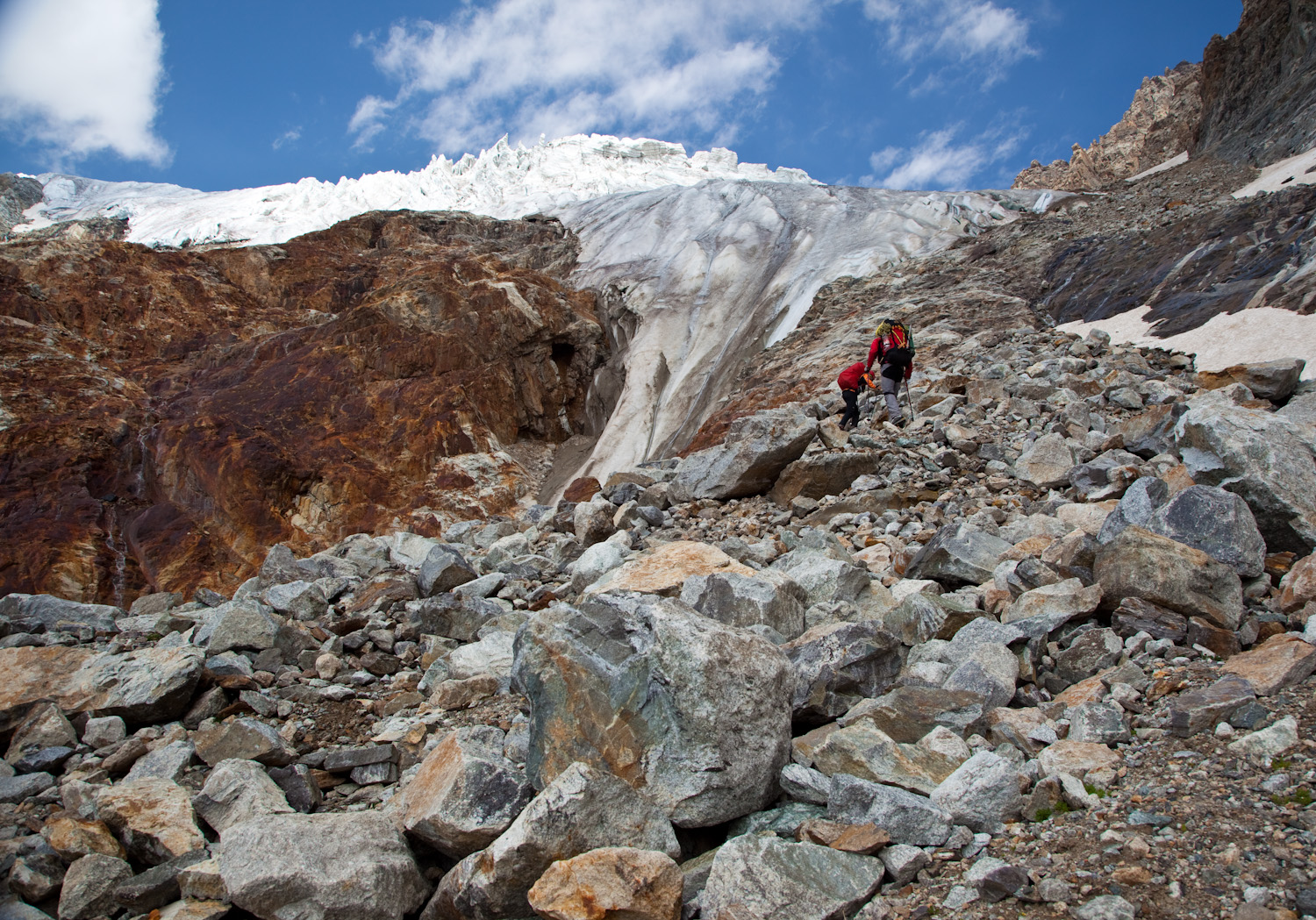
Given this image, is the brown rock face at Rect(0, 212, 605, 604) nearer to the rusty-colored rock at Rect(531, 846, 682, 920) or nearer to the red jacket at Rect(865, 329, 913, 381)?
the red jacket at Rect(865, 329, 913, 381)

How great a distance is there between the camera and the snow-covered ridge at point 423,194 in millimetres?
56562

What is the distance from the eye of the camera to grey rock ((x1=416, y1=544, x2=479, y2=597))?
8.09 meters

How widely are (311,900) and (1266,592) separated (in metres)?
6.15

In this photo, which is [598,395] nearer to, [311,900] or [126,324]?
[126,324]

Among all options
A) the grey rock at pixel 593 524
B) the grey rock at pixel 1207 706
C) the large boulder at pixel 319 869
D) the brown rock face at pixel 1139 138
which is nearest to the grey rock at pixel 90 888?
the large boulder at pixel 319 869

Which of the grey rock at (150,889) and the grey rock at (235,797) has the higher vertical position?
the grey rock at (235,797)

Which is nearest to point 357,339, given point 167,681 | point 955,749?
point 167,681

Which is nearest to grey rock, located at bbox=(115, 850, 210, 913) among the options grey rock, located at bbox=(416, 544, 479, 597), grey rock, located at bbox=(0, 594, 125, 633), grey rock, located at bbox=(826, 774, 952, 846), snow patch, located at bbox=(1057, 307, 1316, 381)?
grey rock, located at bbox=(826, 774, 952, 846)

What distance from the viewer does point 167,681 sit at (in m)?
5.53

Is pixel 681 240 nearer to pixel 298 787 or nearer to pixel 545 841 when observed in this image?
pixel 298 787

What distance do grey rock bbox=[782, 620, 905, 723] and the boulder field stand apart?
0.02 m

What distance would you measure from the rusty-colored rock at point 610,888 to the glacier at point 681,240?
699 inches

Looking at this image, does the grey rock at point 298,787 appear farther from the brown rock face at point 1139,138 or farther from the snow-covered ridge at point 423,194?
the brown rock face at point 1139,138

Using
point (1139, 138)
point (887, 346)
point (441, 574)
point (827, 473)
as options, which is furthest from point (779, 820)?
point (1139, 138)
